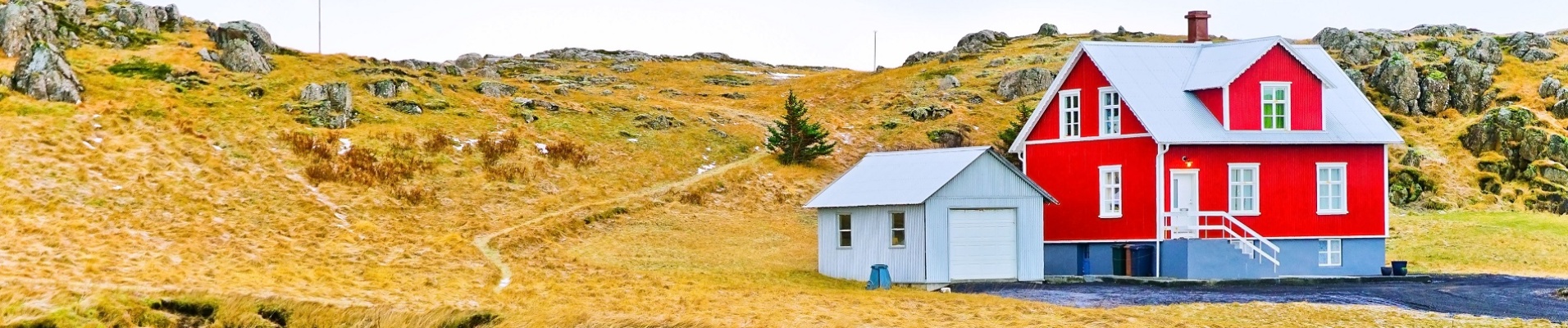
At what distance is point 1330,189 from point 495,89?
39.1 m

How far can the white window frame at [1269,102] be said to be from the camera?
41.0 meters

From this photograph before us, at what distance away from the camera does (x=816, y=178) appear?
60.2 m

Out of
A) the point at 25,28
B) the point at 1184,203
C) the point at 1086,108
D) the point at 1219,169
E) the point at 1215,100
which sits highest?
the point at 25,28

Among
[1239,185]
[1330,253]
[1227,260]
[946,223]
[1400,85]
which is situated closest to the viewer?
[946,223]

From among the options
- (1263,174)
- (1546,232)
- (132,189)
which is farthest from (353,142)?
(1546,232)

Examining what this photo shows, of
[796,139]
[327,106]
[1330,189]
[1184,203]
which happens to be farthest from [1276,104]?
[327,106]

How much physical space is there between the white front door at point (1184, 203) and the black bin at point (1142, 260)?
863mm

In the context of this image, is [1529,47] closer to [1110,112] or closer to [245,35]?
[1110,112]

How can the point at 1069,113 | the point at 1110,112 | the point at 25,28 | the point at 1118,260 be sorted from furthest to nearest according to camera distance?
the point at 25,28 < the point at 1069,113 < the point at 1110,112 < the point at 1118,260

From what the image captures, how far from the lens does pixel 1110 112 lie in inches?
1655

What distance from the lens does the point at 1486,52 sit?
251 feet

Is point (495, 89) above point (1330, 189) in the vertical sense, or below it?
above

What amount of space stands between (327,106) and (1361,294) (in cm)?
3941

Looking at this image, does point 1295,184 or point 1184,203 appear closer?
point 1184,203
